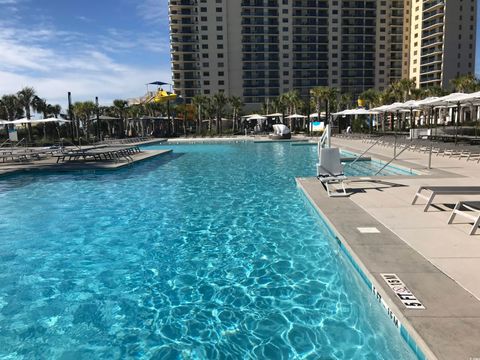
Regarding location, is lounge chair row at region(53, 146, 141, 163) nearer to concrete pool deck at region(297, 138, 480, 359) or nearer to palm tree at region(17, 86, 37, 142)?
concrete pool deck at region(297, 138, 480, 359)

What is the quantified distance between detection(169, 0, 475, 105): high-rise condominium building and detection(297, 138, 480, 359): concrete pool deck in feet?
277

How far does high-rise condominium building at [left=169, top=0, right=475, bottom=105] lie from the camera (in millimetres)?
87688

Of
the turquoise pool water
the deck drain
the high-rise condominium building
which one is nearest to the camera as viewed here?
the turquoise pool water

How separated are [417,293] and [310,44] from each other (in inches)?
3832

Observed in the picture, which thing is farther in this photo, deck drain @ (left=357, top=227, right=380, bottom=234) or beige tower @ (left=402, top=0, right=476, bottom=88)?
beige tower @ (left=402, top=0, right=476, bottom=88)

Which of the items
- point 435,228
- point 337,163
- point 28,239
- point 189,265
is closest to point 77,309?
point 189,265

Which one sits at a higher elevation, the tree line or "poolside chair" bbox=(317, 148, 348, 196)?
the tree line

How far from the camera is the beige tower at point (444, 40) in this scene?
279ft

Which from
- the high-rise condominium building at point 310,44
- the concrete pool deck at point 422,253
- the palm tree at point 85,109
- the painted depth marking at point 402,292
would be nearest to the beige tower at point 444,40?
the high-rise condominium building at point 310,44

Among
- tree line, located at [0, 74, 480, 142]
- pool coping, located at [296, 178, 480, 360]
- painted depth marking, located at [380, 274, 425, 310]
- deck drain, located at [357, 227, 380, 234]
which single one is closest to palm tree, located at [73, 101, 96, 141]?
tree line, located at [0, 74, 480, 142]

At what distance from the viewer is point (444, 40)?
279 ft

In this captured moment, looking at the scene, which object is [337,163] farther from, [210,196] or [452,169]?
[452,169]

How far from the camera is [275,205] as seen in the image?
37.4ft

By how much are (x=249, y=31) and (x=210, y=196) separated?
283 ft
